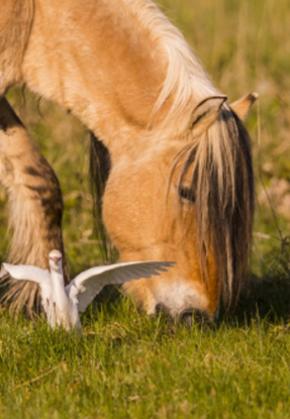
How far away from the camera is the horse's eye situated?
4.79 meters

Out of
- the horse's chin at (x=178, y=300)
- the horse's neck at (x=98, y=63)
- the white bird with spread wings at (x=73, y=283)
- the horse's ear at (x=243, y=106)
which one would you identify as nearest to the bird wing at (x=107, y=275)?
the white bird with spread wings at (x=73, y=283)

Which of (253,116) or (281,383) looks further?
(253,116)

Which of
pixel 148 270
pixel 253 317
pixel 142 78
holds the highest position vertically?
pixel 142 78

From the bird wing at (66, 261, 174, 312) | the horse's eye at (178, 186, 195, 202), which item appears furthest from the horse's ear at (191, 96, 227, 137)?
the bird wing at (66, 261, 174, 312)

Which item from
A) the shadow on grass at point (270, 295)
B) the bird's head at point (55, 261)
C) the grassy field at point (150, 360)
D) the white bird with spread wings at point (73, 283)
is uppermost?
the bird's head at point (55, 261)

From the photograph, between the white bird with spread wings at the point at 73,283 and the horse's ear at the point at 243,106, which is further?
the horse's ear at the point at 243,106

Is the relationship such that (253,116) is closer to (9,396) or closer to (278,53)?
(278,53)

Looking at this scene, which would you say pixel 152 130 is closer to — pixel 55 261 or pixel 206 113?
pixel 206 113

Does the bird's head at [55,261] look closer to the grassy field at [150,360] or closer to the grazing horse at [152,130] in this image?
the grassy field at [150,360]

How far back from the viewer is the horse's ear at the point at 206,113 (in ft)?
15.1

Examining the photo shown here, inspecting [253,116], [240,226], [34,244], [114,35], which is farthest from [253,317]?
[253,116]

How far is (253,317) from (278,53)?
6481 millimetres

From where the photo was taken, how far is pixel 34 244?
5.44 meters

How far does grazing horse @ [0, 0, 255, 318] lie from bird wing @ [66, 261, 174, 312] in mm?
209
